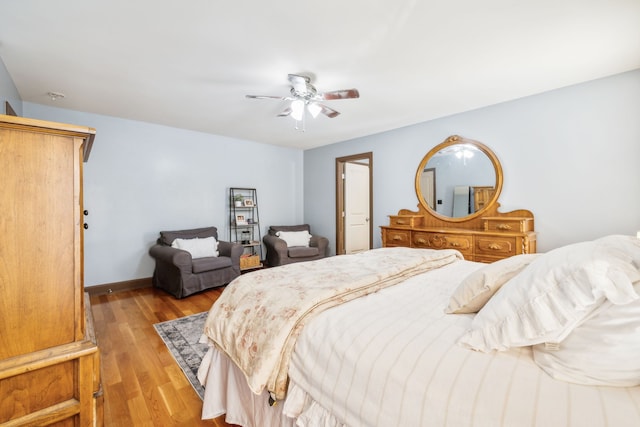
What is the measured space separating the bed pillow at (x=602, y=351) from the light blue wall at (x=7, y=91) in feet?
12.7

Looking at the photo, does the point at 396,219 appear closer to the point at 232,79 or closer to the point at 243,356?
the point at 232,79

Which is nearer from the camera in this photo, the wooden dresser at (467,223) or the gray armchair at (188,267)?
the wooden dresser at (467,223)

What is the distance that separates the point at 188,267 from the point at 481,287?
3.50 m

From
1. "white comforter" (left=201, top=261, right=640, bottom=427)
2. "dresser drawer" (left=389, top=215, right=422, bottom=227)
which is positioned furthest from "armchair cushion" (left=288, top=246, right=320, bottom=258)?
"white comforter" (left=201, top=261, right=640, bottom=427)

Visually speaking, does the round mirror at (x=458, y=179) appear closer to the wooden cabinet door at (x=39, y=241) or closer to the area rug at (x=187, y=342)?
the area rug at (x=187, y=342)

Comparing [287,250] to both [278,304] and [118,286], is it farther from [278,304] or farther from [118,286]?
[278,304]

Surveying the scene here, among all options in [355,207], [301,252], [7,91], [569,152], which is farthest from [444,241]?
[7,91]

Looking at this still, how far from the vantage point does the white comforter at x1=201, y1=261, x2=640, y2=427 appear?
0.70 m

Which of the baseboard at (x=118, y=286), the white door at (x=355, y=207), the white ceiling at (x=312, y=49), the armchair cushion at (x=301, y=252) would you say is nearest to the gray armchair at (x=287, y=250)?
the armchair cushion at (x=301, y=252)

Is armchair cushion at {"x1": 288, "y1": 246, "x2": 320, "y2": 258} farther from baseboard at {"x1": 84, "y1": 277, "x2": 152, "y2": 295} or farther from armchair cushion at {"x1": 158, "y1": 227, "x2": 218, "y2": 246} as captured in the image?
baseboard at {"x1": 84, "y1": 277, "x2": 152, "y2": 295}

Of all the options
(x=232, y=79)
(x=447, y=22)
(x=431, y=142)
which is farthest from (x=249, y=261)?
(x=447, y=22)

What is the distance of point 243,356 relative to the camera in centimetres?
130

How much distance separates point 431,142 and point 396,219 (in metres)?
1.17

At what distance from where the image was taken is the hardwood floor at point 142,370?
1733mm
